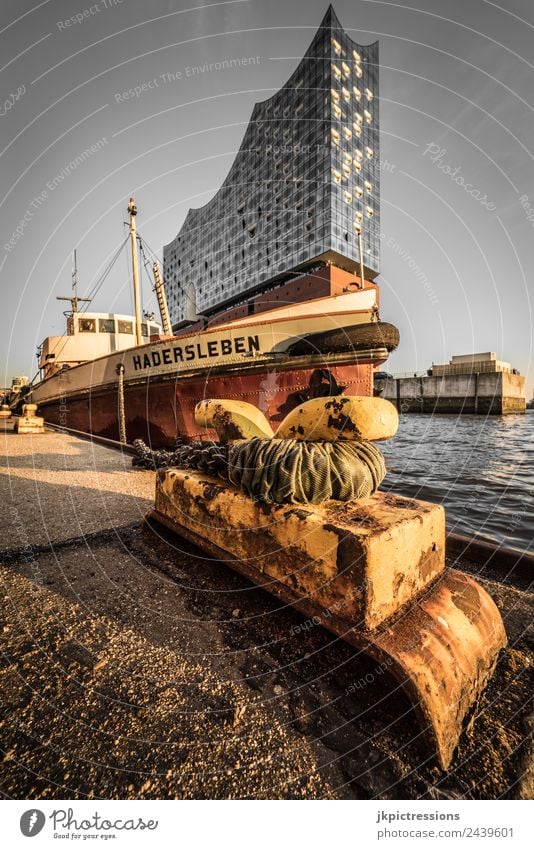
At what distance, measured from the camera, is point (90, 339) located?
1473 centimetres

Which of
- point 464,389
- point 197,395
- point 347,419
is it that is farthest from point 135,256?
point 464,389

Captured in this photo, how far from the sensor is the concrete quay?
99 centimetres

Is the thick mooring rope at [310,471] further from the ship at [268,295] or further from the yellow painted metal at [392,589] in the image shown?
the ship at [268,295]

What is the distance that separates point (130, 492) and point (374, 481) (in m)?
3.23

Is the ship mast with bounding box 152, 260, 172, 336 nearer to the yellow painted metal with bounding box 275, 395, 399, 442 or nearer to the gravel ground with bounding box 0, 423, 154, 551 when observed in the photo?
the gravel ground with bounding box 0, 423, 154, 551

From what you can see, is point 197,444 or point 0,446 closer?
point 197,444

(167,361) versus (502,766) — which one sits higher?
(167,361)

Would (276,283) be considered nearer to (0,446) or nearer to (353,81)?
(353,81)

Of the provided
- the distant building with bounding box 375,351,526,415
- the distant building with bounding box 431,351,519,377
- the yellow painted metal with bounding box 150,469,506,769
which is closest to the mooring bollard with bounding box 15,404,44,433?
the yellow painted metal with bounding box 150,469,506,769

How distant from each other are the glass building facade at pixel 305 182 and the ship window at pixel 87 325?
16328 mm

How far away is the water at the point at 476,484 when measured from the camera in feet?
16.2

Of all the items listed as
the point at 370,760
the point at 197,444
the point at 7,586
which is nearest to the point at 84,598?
the point at 7,586

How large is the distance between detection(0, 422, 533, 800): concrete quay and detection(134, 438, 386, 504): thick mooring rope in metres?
0.64

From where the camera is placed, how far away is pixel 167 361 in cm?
880
